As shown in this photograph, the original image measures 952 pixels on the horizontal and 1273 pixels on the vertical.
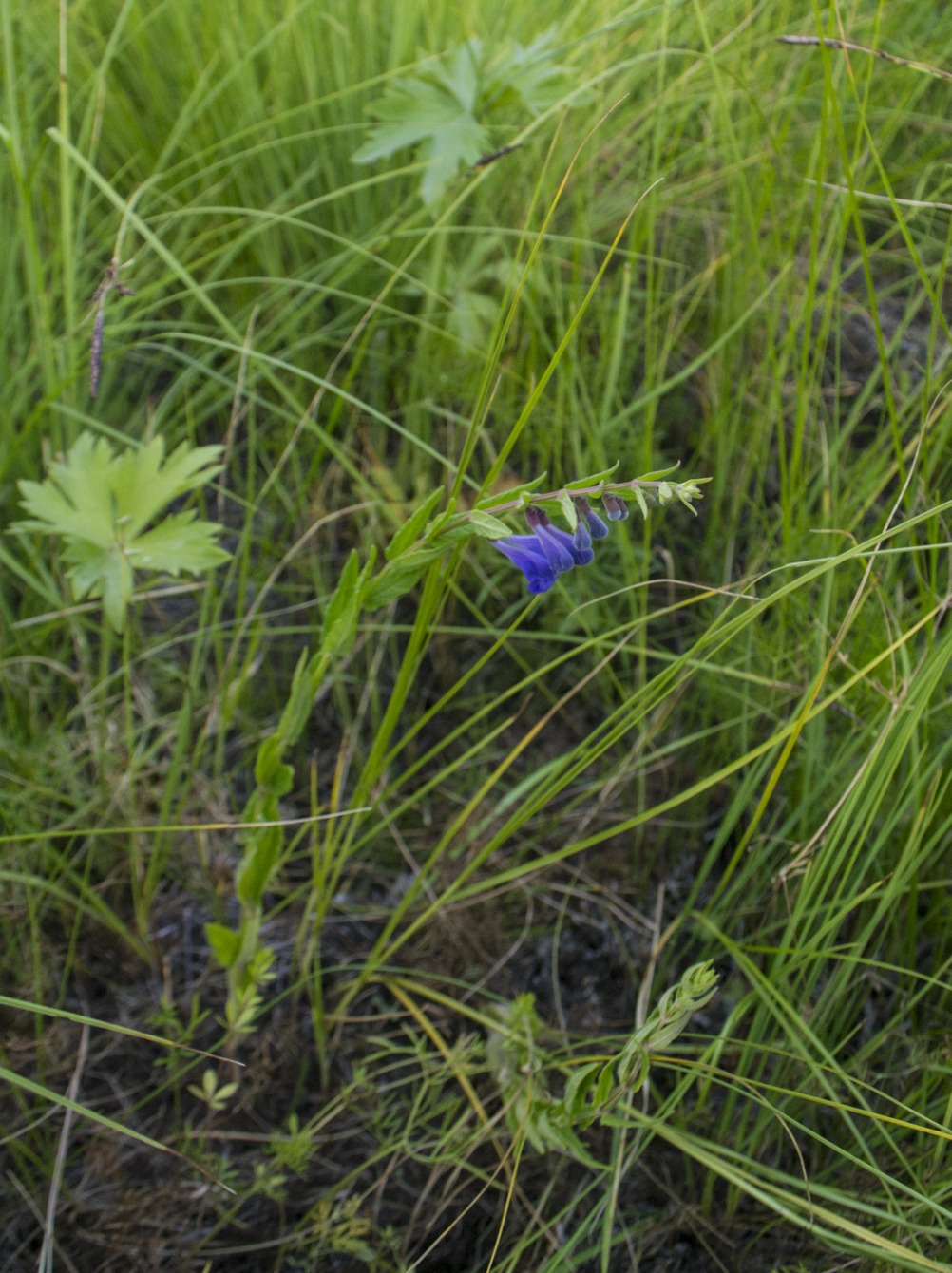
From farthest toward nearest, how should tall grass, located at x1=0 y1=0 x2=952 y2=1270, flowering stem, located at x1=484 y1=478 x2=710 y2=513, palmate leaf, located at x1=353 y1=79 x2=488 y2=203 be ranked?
palmate leaf, located at x1=353 y1=79 x2=488 y2=203, tall grass, located at x1=0 y1=0 x2=952 y2=1270, flowering stem, located at x1=484 y1=478 x2=710 y2=513

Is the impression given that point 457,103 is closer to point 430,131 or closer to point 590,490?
point 430,131

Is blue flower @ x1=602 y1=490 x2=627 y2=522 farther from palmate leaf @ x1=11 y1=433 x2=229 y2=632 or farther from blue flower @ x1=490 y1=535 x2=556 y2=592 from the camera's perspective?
palmate leaf @ x1=11 y1=433 x2=229 y2=632

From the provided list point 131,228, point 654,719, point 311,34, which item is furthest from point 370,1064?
point 311,34

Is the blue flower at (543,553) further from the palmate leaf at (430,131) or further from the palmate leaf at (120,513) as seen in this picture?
the palmate leaf at (430,131)

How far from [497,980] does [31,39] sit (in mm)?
2010

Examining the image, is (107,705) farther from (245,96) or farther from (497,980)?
(245,96)

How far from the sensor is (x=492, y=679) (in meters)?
1.71

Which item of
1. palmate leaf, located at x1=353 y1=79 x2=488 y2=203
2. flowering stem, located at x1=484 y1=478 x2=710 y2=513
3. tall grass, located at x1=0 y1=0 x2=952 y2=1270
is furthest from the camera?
palmate leaf, located at x1=353 y1=79 x2=488 y2=203

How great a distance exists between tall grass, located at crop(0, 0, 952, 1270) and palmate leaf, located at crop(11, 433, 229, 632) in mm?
117

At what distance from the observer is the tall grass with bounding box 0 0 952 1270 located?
4.03 ft

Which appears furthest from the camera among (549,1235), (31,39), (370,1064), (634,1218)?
(31,39)

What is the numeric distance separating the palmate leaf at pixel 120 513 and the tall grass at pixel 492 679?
0.12 metres

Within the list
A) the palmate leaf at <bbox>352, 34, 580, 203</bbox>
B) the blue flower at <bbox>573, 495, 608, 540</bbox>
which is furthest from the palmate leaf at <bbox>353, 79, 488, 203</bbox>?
the blue flower at <bbox>573, 495, 608, 540</bbox>

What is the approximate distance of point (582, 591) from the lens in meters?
1.60
